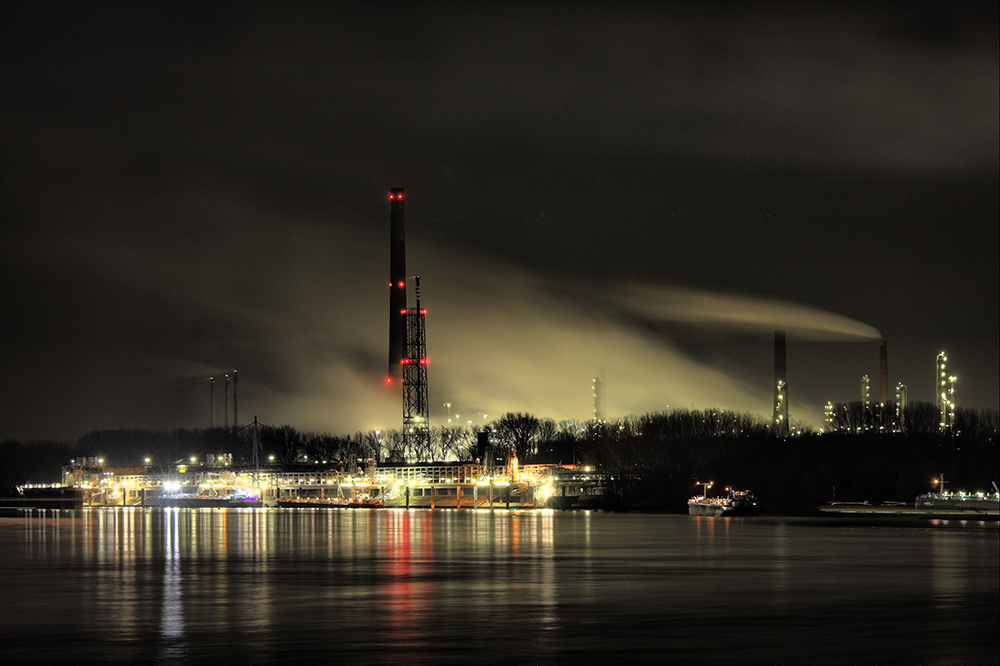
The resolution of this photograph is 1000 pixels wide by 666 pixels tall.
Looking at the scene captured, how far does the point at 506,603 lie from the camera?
38.8m

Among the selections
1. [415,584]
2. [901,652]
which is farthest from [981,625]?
[415,584]

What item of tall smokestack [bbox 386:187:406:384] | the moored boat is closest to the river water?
the moored boat

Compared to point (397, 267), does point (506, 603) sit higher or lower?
lower

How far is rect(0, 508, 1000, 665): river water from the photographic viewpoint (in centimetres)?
2872

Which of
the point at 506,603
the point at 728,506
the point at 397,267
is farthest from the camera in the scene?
Result: the point at 397,267

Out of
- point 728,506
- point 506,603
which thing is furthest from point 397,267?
point 506,603

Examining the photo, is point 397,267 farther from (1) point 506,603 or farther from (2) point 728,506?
(1) point 506,603

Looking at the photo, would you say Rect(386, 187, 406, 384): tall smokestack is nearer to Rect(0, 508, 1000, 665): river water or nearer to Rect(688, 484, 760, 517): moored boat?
Rect(688, 484, 760, 517): moored boat

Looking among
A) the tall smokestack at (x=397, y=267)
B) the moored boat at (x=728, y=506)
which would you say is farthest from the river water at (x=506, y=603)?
the tall smokestack at (x=397, y=267)

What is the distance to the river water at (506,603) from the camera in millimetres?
28719

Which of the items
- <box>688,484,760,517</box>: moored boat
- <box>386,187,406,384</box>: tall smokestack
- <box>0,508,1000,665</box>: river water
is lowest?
<box>688,484,760,517</box>: moored boat

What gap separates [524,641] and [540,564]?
85.3 feet

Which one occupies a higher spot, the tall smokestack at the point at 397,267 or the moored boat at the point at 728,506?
the tall smokestack at the point at 397,267

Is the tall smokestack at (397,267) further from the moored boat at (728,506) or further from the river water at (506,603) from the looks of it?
the river water at (506,603)
